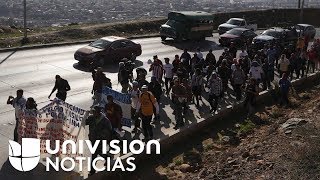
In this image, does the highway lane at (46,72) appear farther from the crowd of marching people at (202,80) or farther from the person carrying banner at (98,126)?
the person carrying banner at (98,126)

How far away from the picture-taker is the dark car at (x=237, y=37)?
2966 cm

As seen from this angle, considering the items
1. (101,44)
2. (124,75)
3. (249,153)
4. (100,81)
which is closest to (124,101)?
(100,81)

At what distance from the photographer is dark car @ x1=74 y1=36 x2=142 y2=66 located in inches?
853

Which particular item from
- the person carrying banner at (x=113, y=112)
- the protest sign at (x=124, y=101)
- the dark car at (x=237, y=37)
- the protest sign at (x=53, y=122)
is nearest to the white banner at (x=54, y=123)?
the protest sign at (x=53, y=122)

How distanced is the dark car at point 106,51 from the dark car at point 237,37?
7787 millimetres

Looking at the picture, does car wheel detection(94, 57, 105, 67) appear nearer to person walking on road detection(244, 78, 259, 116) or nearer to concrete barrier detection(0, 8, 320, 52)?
person walking on road detection(244, 78, 259, 116)

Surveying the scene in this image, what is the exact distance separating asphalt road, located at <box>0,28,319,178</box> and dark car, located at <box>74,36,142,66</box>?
48cm

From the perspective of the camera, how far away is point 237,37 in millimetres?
29828

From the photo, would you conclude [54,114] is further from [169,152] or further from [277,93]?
[277,93]

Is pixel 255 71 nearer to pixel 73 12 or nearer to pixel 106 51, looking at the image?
pixel 106 51

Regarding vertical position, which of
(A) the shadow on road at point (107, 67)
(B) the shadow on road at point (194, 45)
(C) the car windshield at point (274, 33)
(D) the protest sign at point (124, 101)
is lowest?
(A) the shadow on road at point (107, 67)

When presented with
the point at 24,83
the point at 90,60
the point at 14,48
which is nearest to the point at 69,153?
the point at 24,83

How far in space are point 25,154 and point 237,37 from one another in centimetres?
2178

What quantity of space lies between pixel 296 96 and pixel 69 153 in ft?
40.6
